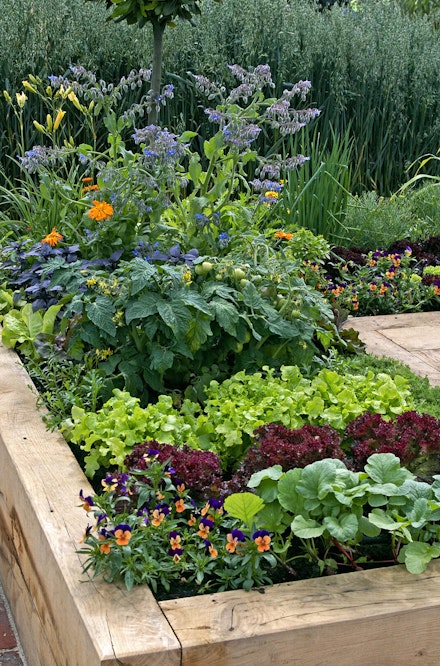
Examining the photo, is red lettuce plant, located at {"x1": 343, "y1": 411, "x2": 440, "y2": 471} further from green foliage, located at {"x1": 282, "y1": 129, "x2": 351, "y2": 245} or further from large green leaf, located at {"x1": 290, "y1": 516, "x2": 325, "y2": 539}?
green foliage, located at {"x1": 282, "y1": 129, "x2": 351, "y2": 245}

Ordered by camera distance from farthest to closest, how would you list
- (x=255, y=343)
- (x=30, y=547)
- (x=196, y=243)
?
(x=196, y=243), (x=255, y=343), (x=30, y=547)

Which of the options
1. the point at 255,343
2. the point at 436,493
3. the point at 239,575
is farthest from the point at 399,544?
the point at 255,343

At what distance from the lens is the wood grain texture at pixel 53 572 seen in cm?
193

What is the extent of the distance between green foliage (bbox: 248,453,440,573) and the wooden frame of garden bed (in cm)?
8

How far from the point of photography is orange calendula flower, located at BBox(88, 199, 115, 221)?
3.46 metres

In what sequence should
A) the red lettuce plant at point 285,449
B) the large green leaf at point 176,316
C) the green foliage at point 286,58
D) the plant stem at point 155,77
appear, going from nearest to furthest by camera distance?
the red lettuce plant at point 285,449, the large green leaf at point 176,316, the plant stem at point 155,77, the green foliage at point 286,58

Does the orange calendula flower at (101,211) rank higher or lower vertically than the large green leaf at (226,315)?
higher

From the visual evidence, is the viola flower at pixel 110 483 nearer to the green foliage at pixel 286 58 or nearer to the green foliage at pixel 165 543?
the green foliage at pixel 165 543

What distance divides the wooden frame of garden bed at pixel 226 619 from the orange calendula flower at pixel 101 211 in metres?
1.33

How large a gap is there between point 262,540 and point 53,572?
0.54 metres

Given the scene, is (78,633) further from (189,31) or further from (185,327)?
(189,31)

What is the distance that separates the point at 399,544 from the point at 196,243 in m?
1.70

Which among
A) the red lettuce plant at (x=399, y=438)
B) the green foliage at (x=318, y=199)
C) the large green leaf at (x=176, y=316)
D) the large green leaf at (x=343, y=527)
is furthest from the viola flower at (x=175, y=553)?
the green foliage at (x=318, y=199)

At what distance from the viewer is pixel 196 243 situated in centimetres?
363
